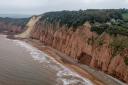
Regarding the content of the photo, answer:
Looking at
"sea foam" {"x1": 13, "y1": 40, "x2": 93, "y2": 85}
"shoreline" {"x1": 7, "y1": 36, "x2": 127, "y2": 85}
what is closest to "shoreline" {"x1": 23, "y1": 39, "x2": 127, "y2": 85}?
"shoreline" {"x1": 7, "y1": 36, "x2": 127, "y2": 85}

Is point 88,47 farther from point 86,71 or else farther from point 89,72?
point 89,72

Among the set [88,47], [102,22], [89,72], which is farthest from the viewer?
[102,22]

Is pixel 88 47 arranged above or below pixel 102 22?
below

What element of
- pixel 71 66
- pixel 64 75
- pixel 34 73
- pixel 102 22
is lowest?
pixel 71 66

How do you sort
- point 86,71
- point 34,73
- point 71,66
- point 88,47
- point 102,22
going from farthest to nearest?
1. point 102,22
2. point 88,47
3. point 71,66
4. point 86,71
5. point 34,73

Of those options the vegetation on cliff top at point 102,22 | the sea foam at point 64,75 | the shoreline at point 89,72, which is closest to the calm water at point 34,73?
the sea foam at point 64,75

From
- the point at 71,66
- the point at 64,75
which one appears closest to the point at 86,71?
the point at 71,66

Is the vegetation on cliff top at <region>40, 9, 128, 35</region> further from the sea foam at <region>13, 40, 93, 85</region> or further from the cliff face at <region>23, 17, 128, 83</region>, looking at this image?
the sea foam at <region>13, 40, 93, 85</region>

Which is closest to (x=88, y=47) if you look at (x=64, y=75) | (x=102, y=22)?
(x=64, y=75)

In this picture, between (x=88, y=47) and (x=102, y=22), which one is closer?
(x=88, y=47)
